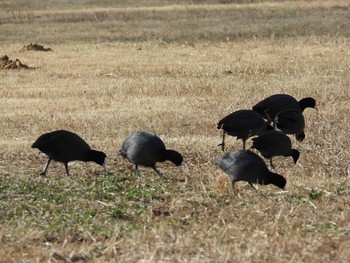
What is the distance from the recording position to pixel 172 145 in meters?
13.3

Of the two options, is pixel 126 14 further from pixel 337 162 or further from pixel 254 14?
pixel 337 162

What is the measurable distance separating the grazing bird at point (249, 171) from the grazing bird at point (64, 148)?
1.95m

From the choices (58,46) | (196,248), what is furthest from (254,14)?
(196,248)

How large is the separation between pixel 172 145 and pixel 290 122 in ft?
5.53

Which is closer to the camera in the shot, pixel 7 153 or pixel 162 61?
pixel 7 153

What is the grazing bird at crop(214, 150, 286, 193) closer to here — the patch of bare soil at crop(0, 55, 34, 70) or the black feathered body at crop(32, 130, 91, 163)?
the black feathered body at crop(32, 130, 91, 163)

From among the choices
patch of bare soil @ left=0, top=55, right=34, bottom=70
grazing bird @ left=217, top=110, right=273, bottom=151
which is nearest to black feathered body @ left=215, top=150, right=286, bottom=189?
grazing bird @ left=217, top=110, right=273, bottom=151

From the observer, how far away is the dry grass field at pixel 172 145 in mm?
7965

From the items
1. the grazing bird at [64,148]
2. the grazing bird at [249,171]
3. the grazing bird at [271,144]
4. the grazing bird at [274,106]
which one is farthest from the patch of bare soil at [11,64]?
the grazing bird at [249,171]

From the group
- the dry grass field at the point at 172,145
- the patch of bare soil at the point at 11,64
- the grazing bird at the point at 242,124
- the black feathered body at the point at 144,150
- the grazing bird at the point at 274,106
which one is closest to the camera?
the dry grass field at the point at 172,145

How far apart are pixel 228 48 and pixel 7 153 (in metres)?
16.7

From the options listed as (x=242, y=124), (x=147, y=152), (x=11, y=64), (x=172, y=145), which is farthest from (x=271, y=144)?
(x=11, y=64)

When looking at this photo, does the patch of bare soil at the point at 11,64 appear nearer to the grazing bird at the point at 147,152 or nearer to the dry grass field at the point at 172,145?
the dry grass field at the point at 172,145

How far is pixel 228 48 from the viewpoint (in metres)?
28.6
